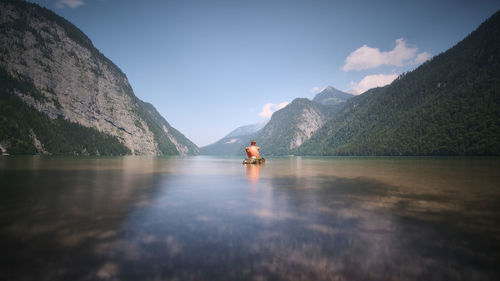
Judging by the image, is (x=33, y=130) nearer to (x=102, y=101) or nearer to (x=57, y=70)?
(x=57, y=70)

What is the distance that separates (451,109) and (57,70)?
25297cm

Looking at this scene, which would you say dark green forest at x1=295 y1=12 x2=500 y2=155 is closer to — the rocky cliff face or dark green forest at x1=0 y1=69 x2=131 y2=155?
dark green forest at x1=0 y1=69 x2=131 y2=155

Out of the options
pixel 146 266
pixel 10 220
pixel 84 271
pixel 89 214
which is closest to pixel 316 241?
pixel 146 266

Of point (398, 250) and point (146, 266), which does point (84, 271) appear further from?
point (398, 250)

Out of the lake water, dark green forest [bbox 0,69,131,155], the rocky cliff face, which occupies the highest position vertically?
the rocky cliff face

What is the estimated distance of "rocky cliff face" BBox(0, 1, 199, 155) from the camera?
5468 inches

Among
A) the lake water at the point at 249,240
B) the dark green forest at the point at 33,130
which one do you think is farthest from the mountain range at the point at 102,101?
the lake water at the point at 249,240

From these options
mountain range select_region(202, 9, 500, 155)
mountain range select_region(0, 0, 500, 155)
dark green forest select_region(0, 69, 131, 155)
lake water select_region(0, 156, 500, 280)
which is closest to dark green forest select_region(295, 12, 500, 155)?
mountain range select_region(202, 9, 500, 155)

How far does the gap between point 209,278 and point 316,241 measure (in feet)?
9.91

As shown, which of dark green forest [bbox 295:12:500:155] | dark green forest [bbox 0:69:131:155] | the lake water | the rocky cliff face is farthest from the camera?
the rocky cliff face

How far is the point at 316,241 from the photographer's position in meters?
5.57

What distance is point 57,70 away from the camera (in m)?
155

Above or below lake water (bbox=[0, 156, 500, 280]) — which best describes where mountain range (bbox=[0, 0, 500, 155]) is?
above

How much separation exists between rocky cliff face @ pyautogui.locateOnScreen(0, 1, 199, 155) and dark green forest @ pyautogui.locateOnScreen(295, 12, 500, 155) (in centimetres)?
19536
